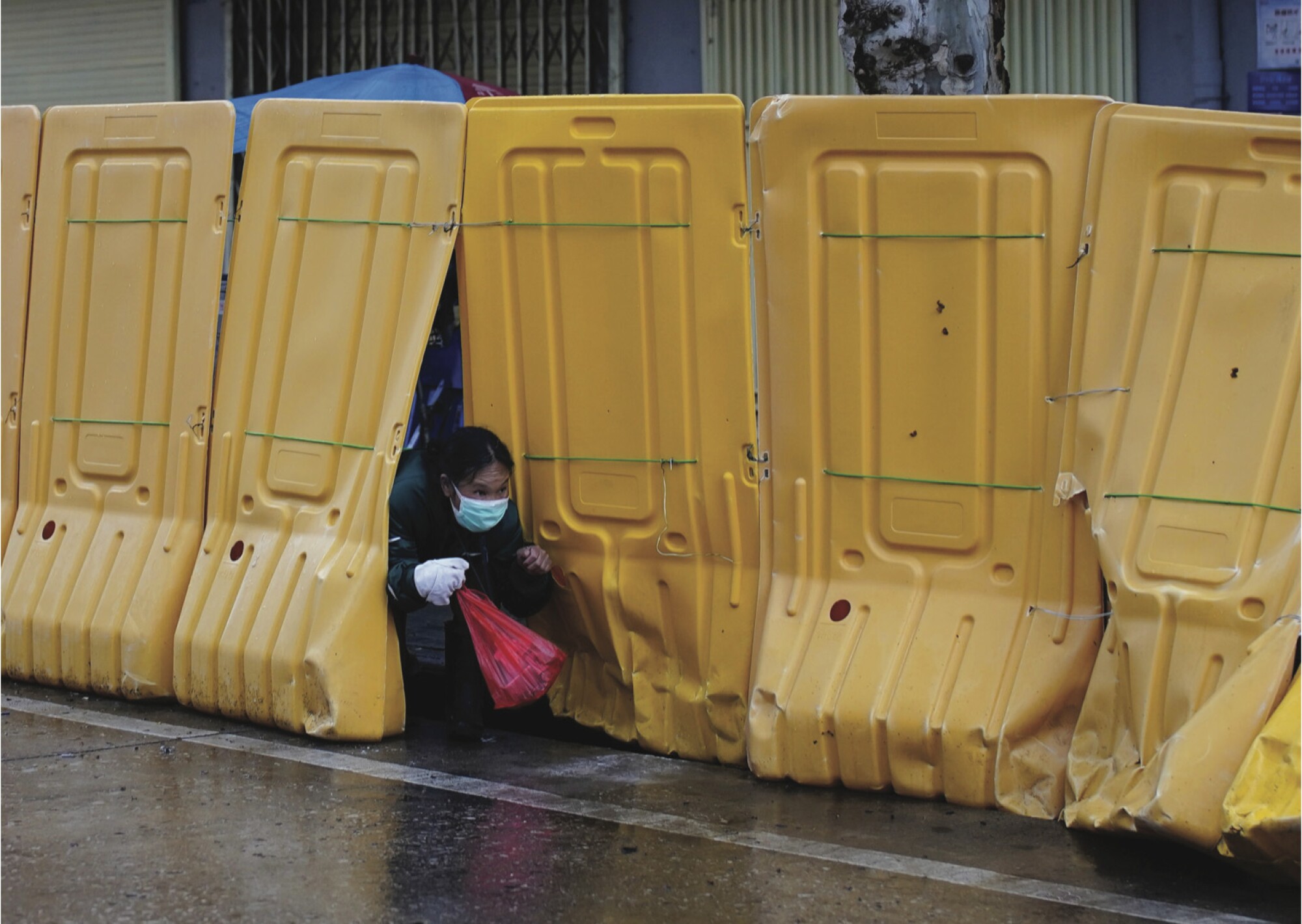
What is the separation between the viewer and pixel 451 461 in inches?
180

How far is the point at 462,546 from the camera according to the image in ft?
15.4

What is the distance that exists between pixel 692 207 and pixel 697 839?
5.89 feet

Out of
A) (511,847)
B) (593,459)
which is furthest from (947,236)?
(511,847)

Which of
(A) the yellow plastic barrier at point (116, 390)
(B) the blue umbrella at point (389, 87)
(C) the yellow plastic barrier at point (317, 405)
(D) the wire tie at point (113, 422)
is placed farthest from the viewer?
(B) the blue umbrella at point (389, 87)

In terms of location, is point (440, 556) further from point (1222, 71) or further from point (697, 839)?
point (1222, 71)

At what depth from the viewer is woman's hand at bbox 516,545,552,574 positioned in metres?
4.58

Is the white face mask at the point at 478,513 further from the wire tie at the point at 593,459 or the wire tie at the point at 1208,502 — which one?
the wire tie at the point at 1208,502

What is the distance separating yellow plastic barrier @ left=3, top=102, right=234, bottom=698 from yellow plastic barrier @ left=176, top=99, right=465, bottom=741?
12cm

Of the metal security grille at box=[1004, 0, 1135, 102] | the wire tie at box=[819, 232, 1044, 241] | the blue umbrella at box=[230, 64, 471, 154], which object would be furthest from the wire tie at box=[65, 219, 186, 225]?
the metal security grille at box=[1004, 0, 1135, 102]

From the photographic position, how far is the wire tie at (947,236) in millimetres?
4027

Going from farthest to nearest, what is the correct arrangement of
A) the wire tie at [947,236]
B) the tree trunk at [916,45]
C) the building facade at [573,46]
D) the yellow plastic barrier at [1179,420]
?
the building facade at [573,46]
the tree trunk at [916,45]
the wire tie at [947,236]
the yellow plastic barrier at [1179,420]

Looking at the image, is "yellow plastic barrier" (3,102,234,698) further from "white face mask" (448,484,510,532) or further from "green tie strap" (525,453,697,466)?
"green tie strap" (525,453,697,466)

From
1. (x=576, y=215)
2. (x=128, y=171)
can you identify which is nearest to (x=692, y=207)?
(x=576, y=215)

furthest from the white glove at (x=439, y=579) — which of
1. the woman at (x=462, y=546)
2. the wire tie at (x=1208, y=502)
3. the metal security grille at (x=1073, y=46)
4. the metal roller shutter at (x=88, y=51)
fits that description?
the metal roller shutter at (x=88, y=51)
